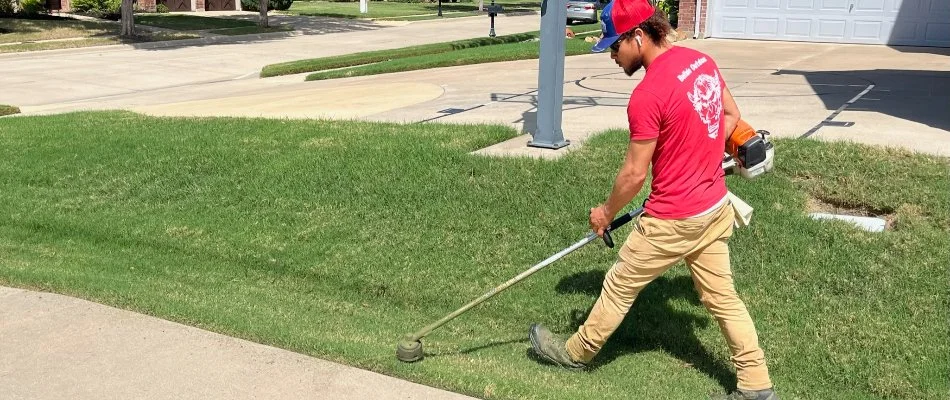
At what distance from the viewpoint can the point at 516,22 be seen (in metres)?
36.9

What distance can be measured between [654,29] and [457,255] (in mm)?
2678

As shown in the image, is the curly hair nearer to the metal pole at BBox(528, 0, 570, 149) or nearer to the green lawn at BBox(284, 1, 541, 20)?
the metal pole at BBox(528, 0, 570, 149)

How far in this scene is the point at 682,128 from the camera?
3.77 meters

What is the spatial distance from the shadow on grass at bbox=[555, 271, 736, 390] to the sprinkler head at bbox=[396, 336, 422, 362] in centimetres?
89

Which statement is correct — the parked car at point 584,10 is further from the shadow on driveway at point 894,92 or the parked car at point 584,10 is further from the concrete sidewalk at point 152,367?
the concrete sidewalk at point 152,367

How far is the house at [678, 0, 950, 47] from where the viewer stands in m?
20.5

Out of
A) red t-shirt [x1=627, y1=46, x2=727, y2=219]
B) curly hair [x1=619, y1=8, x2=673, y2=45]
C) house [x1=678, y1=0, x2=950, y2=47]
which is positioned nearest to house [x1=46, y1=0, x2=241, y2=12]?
house [x1=678, y1=0, x2=950, y2=47]

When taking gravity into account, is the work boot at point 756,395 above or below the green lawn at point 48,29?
below

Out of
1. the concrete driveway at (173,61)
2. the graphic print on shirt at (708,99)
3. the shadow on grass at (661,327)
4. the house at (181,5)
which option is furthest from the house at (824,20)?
the house at (181,5)

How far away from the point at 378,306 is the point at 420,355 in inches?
46.1

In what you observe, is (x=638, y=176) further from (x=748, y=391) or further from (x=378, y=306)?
(x=378, y=306)

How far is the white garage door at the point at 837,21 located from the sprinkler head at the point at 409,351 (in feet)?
64.0

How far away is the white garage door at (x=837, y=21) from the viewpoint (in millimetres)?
20453

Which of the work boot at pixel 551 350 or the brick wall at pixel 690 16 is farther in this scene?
the brick wall at pixel 690 16
